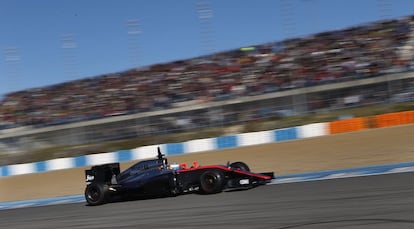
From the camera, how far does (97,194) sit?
382 inches

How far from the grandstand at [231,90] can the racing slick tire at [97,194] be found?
11.1 metres

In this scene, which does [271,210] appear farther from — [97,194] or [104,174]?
[104,174]

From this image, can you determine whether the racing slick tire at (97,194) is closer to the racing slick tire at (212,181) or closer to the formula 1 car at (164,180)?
the formula 1 car at (164,180)

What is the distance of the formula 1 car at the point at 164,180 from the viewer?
28.3 ft

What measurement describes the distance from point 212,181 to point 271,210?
2466 mm

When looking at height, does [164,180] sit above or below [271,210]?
above

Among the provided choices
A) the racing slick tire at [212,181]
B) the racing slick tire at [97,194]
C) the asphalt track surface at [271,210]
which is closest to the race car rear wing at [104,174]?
the racing slick tire at [97,194]

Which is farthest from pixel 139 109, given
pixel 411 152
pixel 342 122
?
pixel 411 152

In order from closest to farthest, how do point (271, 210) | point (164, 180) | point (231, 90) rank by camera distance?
point (271, 210) → point (164, 180) → point (231, 90)

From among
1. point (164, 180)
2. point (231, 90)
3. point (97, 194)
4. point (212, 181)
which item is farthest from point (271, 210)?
point (231, 90)

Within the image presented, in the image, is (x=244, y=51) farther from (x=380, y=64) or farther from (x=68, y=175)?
(x=68, y=175)

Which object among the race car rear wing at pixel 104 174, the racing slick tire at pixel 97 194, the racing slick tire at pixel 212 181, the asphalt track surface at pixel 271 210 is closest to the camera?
the asphalt track surface at pixel 271 210

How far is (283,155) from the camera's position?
14922 mm

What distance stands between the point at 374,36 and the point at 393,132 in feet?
28.1
